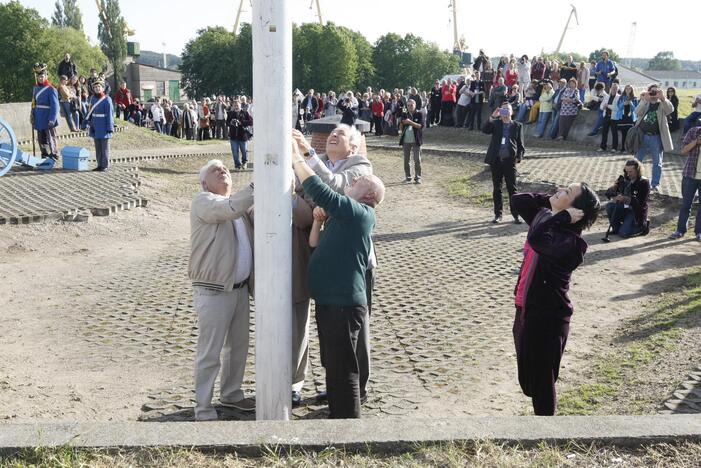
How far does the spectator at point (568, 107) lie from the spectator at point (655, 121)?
9121 millimetres

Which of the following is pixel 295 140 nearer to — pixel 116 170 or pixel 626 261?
pixel 626 261

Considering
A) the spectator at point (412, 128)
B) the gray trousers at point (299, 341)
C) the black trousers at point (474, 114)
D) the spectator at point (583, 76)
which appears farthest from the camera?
the black trousers at point (474, 114)

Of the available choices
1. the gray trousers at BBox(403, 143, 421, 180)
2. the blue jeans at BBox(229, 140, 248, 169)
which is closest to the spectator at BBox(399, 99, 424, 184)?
the gray trousers at BBox(403, 143, 421, 180)

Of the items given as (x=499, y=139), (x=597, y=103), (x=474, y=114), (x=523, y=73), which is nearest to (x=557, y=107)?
(x=597, y=103)

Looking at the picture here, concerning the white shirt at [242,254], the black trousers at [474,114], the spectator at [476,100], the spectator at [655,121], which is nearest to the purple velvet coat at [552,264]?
the white shirt at [242,254]

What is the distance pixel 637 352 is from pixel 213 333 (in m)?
4.01

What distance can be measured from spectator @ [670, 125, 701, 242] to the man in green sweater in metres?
8.24

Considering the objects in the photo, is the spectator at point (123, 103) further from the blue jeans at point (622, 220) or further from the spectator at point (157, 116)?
the blue jeans at point (622, 220)

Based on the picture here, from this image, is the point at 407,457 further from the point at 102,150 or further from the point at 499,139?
the point at 102,150

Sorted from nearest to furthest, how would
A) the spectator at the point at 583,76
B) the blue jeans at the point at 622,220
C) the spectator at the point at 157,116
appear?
the blue jeans at the point at 622,220, the spectator at the point at 583,76, the spectator at the point at 157,116

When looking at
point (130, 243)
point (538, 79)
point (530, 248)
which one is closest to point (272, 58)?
point (530, 248)

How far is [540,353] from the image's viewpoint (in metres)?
5.00

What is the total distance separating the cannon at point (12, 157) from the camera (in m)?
14.0

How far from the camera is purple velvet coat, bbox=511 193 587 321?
4.80 m
